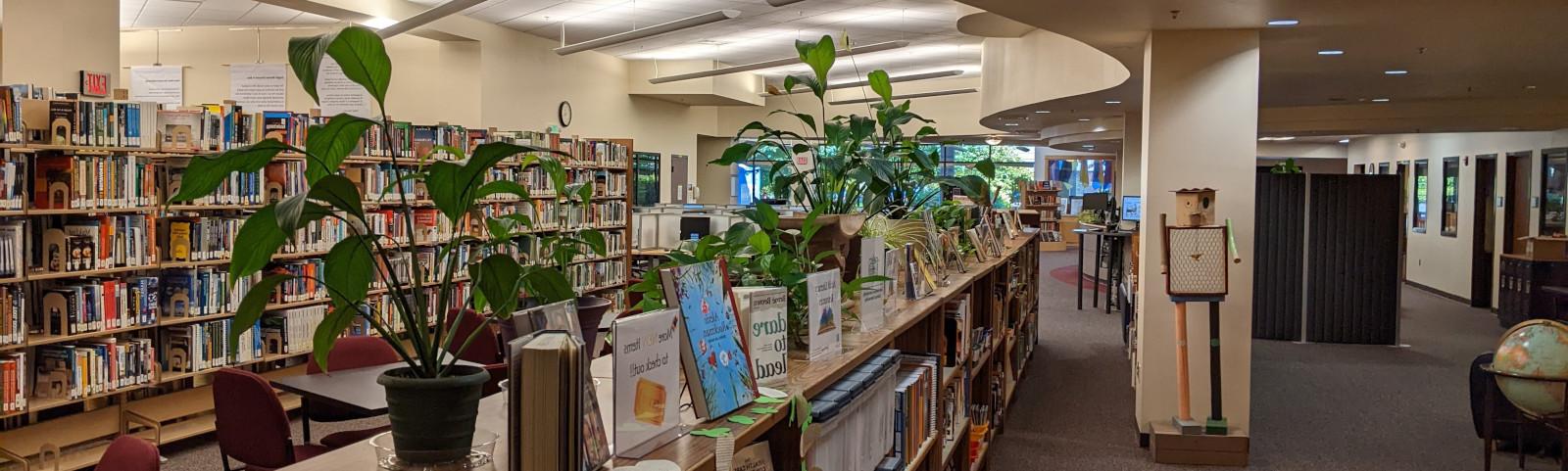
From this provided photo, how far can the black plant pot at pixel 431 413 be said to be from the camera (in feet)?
5.15

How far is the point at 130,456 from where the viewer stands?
2555mm

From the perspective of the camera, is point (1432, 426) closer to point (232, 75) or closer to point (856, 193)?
point (856, 193)

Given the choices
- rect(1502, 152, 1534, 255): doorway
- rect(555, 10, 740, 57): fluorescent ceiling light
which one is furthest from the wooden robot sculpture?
rect(1502, 152, 1534, 255): doorway

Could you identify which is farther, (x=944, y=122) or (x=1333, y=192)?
(x=944, y=122)

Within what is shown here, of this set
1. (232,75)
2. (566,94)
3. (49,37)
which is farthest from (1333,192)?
(232,75)

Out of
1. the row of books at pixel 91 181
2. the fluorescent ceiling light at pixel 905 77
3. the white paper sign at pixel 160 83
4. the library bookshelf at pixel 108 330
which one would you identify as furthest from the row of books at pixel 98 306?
the fluorescent ceiling light at pixel 905 77

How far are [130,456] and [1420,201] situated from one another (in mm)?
18141

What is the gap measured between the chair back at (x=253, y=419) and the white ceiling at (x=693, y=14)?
24.8ft

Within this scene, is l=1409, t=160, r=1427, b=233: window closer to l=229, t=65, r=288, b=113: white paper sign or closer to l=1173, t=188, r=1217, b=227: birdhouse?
l=1173, t=188, r=1217, b=227: birdhouse

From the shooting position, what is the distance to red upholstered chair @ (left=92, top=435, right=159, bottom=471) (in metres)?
2.51

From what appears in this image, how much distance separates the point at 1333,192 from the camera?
1052 centimetres

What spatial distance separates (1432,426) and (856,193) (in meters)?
5.40

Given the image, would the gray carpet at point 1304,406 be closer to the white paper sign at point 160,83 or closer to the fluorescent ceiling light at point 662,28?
the fluorescent ceiling light at point 662,28

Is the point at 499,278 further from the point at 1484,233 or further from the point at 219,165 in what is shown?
the point at 1484,233
